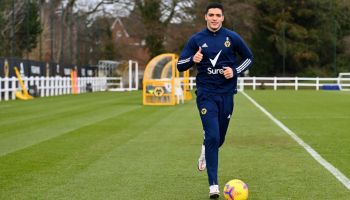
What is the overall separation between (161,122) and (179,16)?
159 ft

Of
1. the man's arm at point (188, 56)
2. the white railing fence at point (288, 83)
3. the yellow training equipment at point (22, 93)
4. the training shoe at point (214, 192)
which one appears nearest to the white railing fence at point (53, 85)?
the yellow training equipment at point (22, 93)

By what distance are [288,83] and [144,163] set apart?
157 feet

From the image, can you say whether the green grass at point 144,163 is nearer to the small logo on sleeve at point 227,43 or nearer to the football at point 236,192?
the football at point 236,192

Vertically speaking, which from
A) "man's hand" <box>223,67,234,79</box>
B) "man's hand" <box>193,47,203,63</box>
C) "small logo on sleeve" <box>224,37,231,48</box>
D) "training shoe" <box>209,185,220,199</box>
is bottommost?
"training shoe" <box>209,185,220,199</box>

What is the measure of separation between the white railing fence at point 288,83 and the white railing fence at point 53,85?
310 inches

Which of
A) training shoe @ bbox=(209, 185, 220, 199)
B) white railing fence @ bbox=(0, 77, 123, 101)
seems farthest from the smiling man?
white railing fence @ bbox=(0, 77, 123, 101)

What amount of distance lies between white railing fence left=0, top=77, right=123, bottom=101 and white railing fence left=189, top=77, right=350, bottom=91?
25.9 ft

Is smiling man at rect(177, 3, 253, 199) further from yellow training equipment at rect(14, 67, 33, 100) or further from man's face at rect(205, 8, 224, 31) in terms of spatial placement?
yellow training equipment at rect(14, 67, 33, 100)

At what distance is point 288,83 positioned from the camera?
2218 inches

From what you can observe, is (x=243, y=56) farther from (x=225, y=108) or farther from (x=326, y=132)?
(x=326, y=132)

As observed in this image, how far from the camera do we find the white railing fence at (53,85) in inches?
1281

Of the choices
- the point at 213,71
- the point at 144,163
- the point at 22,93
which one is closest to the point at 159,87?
the point at 22,93

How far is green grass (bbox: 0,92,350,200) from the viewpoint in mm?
7370

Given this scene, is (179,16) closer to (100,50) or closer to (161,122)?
(100,50)
